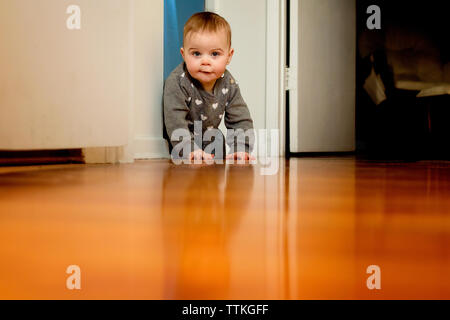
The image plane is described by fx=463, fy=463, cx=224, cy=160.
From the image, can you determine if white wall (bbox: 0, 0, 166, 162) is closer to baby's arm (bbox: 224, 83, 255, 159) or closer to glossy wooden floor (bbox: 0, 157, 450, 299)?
baby's arm (bbox: 224, 83, 255, 159)

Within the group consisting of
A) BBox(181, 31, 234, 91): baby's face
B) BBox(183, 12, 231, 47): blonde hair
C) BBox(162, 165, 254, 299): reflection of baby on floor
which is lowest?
BBox(162, 165, 254, 299): reflection of baby on floor

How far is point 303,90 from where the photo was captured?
2559 millimetres

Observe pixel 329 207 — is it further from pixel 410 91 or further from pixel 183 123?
pixel 410 91

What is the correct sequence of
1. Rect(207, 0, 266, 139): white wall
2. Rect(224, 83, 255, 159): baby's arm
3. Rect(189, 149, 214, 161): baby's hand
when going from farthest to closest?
Rect(207, 0, 266, 139): white wall → Rect(224, 83, 255, 159): baby's arm → Rect(189, 149, 214, 161): baby's hand

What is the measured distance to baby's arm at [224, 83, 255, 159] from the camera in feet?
5.79

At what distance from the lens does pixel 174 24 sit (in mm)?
2115

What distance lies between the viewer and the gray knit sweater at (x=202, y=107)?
159 centimetres

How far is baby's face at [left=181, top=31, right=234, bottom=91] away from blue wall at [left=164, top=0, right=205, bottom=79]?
0.43 m

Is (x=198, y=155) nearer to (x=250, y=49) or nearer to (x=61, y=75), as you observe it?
(x=61, y=75)

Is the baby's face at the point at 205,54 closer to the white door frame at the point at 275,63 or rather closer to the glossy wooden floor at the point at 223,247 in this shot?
the white door frame at the point at 275,63

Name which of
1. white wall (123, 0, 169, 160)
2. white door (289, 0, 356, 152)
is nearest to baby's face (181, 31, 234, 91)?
white wall (123, 0, 169, 160)

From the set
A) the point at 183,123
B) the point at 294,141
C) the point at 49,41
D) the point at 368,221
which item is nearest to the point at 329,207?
the point at 368,221

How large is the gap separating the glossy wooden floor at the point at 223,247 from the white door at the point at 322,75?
2.03 m
